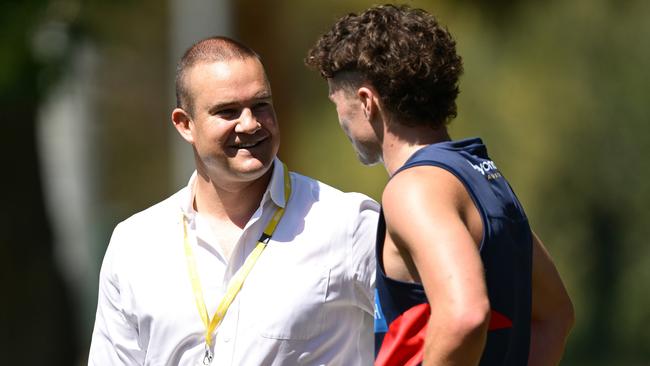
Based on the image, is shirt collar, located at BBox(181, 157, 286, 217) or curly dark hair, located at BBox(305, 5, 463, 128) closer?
curly dark hair, located at BBox(305, 5, 463, 128)

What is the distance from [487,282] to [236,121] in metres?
1.25

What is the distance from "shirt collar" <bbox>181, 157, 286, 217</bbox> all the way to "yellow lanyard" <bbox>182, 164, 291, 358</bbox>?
0.03m

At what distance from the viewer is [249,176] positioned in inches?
159

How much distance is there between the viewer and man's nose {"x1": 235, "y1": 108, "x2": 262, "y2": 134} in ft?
13.0

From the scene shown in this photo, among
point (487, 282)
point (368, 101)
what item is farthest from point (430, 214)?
point (368, 101)

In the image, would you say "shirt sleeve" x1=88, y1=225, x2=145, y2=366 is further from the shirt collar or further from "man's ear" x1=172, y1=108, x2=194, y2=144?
"man's ear" x1=172, y1=108, x2=194, y2=144

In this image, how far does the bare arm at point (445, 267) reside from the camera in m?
2.90

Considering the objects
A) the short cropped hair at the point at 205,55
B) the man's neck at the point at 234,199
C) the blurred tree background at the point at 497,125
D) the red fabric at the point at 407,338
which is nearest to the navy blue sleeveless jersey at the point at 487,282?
the red fabric at the point at 407,338

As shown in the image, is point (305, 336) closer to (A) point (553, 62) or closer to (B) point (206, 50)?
(B) point (206, 50)

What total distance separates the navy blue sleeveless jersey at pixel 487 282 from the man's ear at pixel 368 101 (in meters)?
0.21

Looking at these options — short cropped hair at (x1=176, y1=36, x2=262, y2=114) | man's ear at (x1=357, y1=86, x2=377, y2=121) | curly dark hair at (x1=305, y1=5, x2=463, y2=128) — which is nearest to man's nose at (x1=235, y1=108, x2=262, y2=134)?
short cropped hair at (x1=176, y1=36, x2=262, y2=114)

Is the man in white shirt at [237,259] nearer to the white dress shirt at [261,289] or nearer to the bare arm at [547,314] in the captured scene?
the white dress shirt at [261,289]

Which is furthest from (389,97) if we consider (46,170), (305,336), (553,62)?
(46,170)

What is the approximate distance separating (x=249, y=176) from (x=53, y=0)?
618 cm
